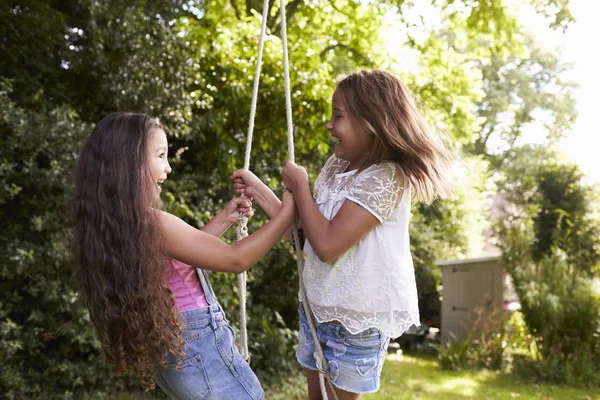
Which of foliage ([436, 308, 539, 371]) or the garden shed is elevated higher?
the garden shed

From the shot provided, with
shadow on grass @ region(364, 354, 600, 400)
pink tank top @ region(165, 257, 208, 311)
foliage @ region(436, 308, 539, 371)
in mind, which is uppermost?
pink tank top @ region(165, 257, 208, 311)

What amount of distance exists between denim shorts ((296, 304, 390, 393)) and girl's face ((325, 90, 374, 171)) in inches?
19.1

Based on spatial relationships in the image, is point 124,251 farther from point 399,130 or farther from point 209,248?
point 399,130

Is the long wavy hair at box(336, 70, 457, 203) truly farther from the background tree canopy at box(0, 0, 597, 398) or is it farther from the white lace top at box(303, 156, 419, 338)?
the background tree canopy at box(0, 0, 597, 398)

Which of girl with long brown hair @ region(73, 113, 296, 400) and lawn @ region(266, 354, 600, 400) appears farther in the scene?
lawn @ region(266, 354, 600, 400)

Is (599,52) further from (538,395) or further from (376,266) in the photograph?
(376,266)

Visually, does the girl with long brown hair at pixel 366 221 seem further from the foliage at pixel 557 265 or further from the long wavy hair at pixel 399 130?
the foliage at pixel 557 265

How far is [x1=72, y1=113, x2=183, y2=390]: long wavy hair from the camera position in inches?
61.9

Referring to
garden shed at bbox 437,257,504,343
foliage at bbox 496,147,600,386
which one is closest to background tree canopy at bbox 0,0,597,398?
foliage at bbox 496,147,600,386

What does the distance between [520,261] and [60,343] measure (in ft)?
16.3

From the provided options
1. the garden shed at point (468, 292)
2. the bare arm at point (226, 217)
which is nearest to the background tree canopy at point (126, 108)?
the bare arm at point (226, 217)

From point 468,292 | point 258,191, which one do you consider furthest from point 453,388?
point 258,191

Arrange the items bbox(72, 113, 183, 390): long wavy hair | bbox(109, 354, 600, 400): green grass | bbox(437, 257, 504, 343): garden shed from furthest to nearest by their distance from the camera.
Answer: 1. bbox(437, 257, 504, 343): garden shed
2. bbox(109, 354, 600, 400): green grass
3. bbox(72, 113, 183, 390): long wavy hair

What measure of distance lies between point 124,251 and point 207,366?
1.15 feet
